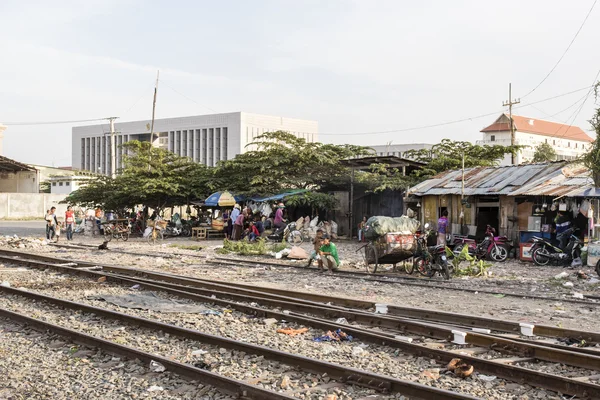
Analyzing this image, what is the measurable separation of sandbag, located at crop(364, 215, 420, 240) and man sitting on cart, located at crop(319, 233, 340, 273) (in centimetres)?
108

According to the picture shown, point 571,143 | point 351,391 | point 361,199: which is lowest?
point 351,391

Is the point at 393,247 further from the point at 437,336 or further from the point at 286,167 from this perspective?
the point at 286,167

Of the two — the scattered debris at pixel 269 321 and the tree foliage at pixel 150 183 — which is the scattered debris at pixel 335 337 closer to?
the scattered debris at pixel 269 321

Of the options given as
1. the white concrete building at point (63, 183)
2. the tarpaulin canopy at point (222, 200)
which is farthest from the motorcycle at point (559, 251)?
the white concrete building at point (63, 183)

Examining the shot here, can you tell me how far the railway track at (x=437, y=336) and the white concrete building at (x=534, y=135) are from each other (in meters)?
95.5

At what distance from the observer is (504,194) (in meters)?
21.4

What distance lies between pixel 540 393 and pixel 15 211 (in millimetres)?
58511

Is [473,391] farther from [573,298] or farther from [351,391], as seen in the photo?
[573,298]

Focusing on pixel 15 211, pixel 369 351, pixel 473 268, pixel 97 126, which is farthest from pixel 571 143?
pixel 369 351

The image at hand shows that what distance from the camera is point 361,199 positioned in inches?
1214

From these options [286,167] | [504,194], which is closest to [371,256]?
[504,194]

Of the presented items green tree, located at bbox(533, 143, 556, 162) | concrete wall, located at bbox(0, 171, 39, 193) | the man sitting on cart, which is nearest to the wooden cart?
the man sitting on cart

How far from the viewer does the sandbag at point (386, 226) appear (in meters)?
15.7

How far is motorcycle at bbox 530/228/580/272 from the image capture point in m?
18.1
